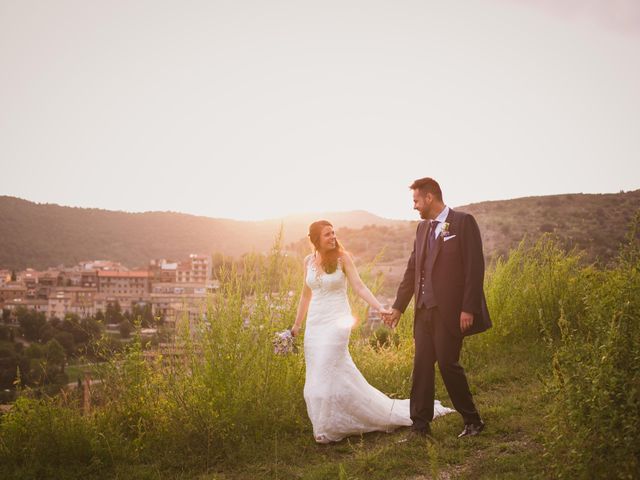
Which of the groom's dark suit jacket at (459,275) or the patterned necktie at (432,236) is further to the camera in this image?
the patterned necktie at (432,236)

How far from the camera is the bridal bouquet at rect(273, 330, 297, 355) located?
5.00 metres

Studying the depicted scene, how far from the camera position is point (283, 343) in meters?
5.04

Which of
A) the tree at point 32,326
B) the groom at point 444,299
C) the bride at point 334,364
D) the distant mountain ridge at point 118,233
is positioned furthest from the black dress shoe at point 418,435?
the distant mountain ridge at point 118,233

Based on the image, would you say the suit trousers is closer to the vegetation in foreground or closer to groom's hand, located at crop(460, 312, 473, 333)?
groom's hand, located at crop(460, 312, 473, 333)

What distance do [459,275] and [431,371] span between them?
2.86 ft

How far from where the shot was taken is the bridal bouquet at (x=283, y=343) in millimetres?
5000

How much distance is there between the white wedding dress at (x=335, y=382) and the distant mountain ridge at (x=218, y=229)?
33875 mm

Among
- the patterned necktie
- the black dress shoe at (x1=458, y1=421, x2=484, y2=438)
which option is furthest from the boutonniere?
the black dress shoe at (x1=458, y1=421, x2=484, y2=438)

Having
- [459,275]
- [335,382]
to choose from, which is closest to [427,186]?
[459,275]

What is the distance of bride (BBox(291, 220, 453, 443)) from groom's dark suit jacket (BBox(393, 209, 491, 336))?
75 centimetres

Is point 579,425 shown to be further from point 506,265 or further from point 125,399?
point 506,265

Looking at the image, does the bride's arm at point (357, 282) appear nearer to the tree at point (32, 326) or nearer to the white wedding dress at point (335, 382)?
the white wedding dress at point (335, 382)

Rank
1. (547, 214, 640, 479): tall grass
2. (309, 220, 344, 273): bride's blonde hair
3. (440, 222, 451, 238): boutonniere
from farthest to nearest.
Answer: (309, 220, 344, 273): bride's blonde hair, (440, 222, 451, 238): boutonniere, (547, 214, 640, 479): tall grass

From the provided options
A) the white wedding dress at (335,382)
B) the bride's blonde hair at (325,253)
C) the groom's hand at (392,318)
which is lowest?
the white wedding dress at (335,382)
